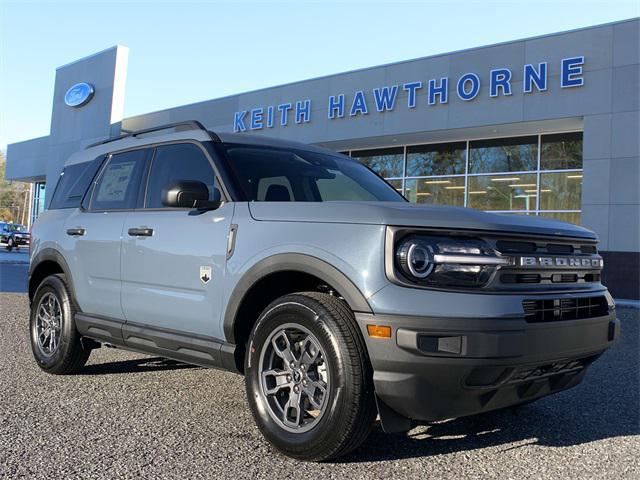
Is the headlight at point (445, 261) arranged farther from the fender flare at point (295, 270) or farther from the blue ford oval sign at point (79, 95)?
the blue ford oval sign at point (79, 95)

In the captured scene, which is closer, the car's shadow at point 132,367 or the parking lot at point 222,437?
the parking lot at point 222,437

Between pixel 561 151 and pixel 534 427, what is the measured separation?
14.1 metres

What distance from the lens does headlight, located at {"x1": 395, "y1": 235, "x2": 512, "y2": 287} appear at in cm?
282

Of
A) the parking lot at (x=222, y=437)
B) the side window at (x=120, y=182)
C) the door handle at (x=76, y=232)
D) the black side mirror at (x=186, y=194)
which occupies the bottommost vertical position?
the parking lot at (x=222, y=437)

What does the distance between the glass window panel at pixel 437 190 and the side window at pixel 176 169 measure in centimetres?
1431

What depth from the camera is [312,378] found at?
3.18 meters

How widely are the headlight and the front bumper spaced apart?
0.20 metres

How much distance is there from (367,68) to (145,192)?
50.0 ft

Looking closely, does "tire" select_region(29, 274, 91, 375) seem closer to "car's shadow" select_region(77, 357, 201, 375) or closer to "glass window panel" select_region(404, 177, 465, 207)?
"car's shadow" select_region(77, 357, 201, 375)

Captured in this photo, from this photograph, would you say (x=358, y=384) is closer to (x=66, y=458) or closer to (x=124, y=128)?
(x=66, y=458)

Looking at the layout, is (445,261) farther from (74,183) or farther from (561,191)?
(561,191)

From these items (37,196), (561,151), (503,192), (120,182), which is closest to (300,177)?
(120,182)

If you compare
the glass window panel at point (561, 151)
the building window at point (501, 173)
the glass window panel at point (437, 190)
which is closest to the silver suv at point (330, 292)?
the building window at point (501, 173)

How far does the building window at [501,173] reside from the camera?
16312mm
